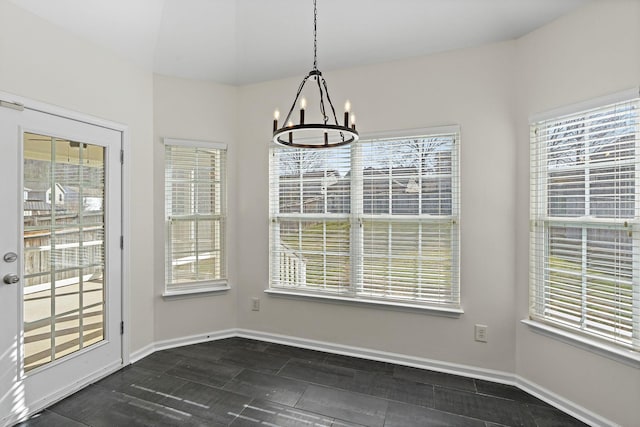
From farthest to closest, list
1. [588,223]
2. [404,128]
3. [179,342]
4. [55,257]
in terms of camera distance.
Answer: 1. [179,342]
2. [404,128]
3. [55,257]
4. [588,223]

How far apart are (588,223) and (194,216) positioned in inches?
129

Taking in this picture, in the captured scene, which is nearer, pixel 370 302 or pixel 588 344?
pixel 588 344

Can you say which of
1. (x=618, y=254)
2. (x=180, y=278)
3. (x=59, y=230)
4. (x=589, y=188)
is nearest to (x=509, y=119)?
(x=589, y=188)

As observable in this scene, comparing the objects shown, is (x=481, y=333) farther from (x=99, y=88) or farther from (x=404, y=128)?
(x=99, y=88)

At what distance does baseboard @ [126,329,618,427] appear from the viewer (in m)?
2.16

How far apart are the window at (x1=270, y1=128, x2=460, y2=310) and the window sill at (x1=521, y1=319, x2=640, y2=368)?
59cm

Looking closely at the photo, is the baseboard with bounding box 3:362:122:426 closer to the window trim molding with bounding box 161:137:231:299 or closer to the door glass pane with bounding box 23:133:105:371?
the door glass pane with bounding box 23:133:105:371

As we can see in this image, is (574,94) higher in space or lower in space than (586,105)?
higher

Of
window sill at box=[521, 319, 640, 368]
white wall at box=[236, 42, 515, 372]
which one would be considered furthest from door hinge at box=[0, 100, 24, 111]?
window sill at box=[521, 319, 640, 368]

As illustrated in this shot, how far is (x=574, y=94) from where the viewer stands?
7.10ft

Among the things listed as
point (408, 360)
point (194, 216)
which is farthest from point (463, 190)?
point (194, 216)

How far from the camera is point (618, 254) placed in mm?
1985

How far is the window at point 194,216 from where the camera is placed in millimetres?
3162

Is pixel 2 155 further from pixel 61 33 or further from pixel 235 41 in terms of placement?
pixel 235 41
